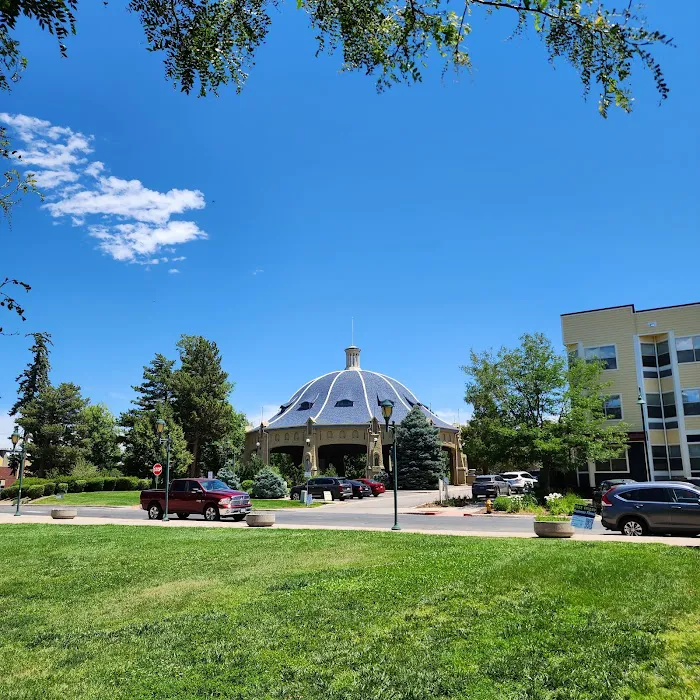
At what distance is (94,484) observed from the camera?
53938mm

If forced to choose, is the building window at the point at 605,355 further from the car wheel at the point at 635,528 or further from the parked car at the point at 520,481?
the car wheel at the point at 635,528

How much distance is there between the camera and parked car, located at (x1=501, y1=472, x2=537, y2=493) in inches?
1704

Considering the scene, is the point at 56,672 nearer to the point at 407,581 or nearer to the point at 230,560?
the point at 407,581

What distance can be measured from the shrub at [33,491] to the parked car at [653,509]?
159 ft

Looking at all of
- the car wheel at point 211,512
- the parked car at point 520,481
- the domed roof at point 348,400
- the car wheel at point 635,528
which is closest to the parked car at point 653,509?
the car wheel at point 635,528

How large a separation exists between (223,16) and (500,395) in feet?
108

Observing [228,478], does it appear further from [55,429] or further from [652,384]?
[652,384]

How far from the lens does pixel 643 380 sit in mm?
37688

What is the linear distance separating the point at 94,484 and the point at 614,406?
4513cm

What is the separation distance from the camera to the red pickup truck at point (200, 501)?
80.2 feet

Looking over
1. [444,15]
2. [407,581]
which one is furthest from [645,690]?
[444,15]

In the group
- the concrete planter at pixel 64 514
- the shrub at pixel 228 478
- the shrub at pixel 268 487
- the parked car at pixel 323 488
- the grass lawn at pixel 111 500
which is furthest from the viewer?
the shrub at pixel 228 478

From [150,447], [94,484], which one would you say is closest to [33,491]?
[94,484]

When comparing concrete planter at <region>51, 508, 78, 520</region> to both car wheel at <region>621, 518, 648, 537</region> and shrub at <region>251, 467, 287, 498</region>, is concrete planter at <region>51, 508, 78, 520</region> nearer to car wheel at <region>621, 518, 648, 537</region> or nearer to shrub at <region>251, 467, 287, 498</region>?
shrub at <region>251, 467, 287, 498</region>
